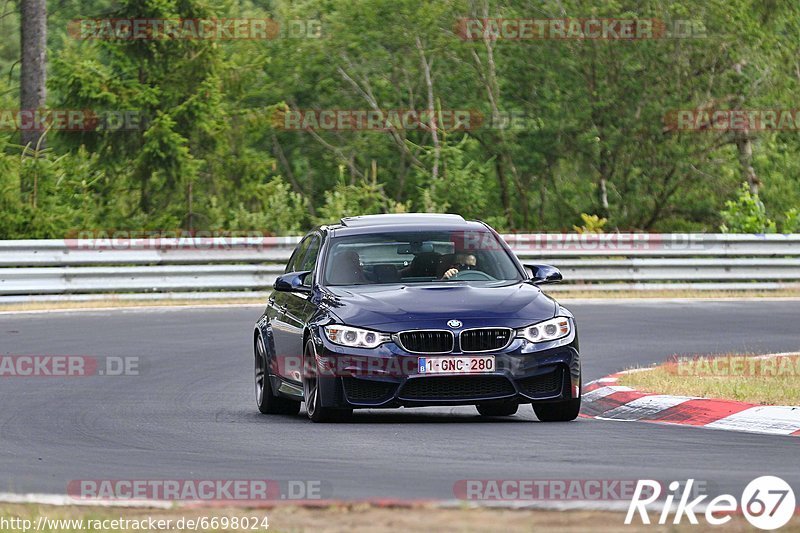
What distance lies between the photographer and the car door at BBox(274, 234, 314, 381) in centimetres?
1216

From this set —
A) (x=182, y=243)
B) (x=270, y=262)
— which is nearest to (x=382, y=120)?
(x=270, y=262)

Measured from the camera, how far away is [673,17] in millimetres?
41562

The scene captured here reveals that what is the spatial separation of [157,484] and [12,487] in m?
0.73

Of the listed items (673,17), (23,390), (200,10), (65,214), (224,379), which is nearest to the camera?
(23,390)

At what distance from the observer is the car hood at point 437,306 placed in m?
11.2

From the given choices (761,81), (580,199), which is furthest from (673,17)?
(580,199)

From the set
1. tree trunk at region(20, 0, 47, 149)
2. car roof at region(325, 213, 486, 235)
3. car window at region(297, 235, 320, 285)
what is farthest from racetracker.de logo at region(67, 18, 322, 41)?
car roof at region(325, 213, 486, 235)

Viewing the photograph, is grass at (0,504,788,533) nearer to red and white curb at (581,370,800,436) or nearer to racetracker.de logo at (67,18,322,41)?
red and white curb at (581,370,800,436)

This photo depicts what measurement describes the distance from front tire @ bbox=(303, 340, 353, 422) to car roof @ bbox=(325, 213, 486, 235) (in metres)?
1.50

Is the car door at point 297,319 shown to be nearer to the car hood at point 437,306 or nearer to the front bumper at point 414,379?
the car hood at point 437,306

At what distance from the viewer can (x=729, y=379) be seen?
45.2 ft

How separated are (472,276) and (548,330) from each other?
1.20 meters

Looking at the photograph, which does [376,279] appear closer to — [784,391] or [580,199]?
[784,391]

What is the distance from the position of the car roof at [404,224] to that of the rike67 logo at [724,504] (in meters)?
5.28
